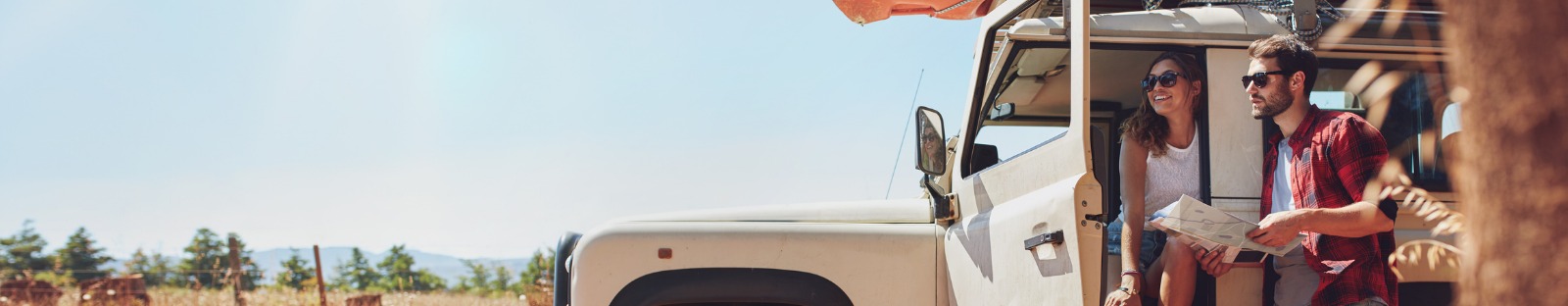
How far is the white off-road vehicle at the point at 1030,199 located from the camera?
140 inches

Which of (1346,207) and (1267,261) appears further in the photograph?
(1267,261)

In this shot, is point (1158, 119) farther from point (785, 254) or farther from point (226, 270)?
point (226, 270)

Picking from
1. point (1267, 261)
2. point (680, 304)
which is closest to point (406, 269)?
point (680, 304)

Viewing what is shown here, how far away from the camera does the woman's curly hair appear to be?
12.3 ft

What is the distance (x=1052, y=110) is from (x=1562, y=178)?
356 centimetres

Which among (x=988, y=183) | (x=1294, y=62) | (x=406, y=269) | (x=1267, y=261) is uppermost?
(x=1294, y=62)

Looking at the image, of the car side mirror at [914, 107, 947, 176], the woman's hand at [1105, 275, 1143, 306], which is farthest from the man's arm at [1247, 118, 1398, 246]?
the car side mirror at [914, 107, 947, 176]

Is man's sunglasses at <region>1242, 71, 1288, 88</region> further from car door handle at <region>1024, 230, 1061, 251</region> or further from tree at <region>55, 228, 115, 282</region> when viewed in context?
tree at <region>55, 228, 115, 282</region>

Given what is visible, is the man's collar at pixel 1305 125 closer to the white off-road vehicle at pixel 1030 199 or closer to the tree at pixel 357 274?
the white off-road vehicle at pixel 1030 199

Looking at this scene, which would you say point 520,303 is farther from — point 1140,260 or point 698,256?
point 1140,260

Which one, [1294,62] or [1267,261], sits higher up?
[1294,62]

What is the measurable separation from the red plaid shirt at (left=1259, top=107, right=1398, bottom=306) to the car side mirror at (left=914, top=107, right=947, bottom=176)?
1330 millimetres

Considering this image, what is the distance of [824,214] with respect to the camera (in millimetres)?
4719

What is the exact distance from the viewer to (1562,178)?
1276 millimetres
